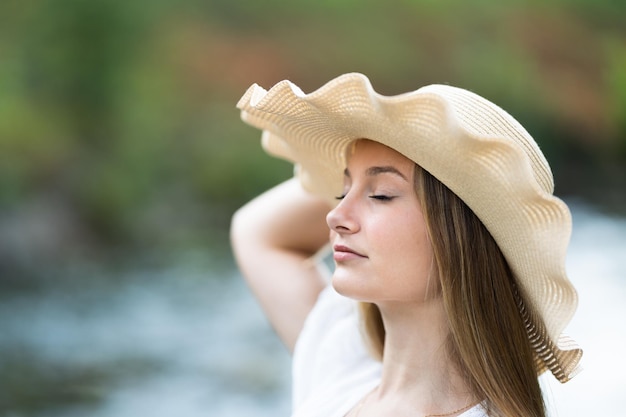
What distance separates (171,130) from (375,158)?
284 centimetres

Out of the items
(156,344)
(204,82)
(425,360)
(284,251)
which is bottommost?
(425,360)

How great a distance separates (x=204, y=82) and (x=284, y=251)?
7.84ft

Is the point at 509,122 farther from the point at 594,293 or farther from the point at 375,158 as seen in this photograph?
the point at 594,293

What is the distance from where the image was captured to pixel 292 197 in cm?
162

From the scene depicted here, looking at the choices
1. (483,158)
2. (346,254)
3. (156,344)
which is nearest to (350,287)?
(346,254)

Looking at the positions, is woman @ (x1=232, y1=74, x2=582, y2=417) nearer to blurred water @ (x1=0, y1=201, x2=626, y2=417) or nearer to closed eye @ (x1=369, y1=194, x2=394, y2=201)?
closed eye @ (x1=369, y1=194, x2=394, y2=201)

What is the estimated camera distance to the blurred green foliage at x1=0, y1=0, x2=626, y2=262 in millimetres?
3479

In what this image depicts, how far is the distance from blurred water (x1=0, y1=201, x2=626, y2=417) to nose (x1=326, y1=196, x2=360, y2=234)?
170cm

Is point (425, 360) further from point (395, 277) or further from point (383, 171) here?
point (383, 171)

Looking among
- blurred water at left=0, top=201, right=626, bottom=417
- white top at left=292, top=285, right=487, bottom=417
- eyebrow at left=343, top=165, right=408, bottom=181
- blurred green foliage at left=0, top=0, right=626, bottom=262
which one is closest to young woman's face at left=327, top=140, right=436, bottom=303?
eyebrow at left=343, top=165, right=408, bottom=181

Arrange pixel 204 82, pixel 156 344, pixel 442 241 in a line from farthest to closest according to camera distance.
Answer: pixel 204 82, pixel 156 344, pixel 442 241

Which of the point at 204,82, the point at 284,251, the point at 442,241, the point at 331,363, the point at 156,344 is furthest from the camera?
the point at 204,82

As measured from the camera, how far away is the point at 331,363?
1472 millimetres

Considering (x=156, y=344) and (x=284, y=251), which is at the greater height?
(x=156, y=344)
